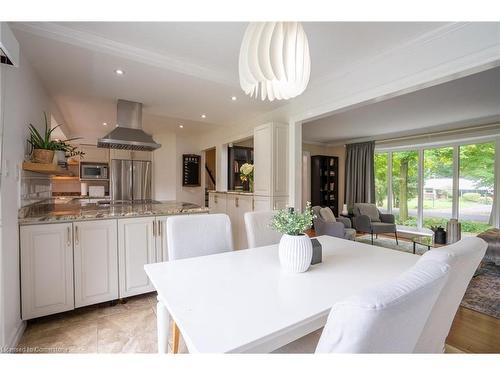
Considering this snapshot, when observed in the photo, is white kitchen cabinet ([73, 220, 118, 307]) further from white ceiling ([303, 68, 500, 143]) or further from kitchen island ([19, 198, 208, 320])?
white ceiling ([303, 68, 500, 143])

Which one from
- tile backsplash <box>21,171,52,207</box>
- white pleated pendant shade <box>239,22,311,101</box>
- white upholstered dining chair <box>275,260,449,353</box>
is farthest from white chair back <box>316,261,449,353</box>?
tile backsplash <box>21,171,52,207</box>

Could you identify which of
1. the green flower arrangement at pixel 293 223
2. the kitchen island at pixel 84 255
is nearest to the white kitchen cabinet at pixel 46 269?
the kitchen island at pixel 84 255

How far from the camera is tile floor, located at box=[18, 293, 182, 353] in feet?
5.35

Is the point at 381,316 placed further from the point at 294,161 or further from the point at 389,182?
the point at 389,182

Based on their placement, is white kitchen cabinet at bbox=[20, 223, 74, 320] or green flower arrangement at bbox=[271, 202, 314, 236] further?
white kitchen cabinet at bbox=[20, 223, 74, 320]

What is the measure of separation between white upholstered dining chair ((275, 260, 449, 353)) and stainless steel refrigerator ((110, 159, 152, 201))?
19.0 ft

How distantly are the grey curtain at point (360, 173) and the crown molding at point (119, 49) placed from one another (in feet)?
15.6

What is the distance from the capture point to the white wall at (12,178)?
151 centimetres

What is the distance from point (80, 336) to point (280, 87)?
221 centimetres

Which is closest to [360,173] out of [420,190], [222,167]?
[420,190]

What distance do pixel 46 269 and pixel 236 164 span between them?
3.56 metres

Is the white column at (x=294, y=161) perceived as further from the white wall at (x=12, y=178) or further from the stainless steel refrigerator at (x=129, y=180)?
the stainless steel refrigerator at (x=129, y=180)
